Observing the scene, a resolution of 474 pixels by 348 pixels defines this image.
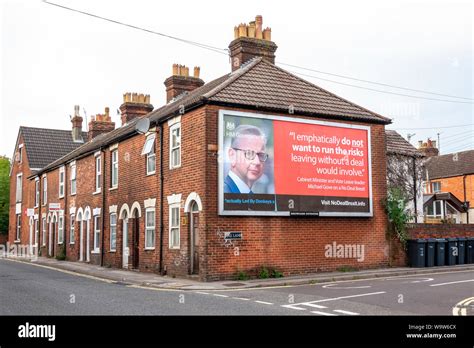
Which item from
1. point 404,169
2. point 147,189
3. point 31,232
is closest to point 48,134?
point 31,232

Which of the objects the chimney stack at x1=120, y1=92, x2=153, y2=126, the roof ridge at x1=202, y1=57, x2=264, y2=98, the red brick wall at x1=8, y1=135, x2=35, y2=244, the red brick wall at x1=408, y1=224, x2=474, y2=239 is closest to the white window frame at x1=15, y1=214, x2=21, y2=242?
the red brick wall at x1=8, y1=135, x2=35, y2=244

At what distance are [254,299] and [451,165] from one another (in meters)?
37.8

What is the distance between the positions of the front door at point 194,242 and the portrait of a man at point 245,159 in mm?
1850

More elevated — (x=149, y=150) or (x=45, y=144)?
(x=45, y=144)

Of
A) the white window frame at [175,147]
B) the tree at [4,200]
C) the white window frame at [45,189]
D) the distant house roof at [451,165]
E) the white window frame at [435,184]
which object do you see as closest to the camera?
the white window frame at [175,147]

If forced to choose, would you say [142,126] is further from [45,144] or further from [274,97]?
[45,144]

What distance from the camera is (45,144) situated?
45.6 metres

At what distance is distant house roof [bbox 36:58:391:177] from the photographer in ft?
63.2

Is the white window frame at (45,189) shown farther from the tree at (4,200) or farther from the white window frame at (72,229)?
the tree at (4,200)

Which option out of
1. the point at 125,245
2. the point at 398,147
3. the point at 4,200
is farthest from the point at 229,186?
the point at 4,200

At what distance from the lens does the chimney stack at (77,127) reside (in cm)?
4734

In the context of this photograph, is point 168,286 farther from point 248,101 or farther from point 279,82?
point 279,82

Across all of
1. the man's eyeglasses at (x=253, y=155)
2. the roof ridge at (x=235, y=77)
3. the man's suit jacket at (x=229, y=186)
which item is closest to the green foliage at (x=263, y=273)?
the man's suit jacket at (x=229, y=186)
